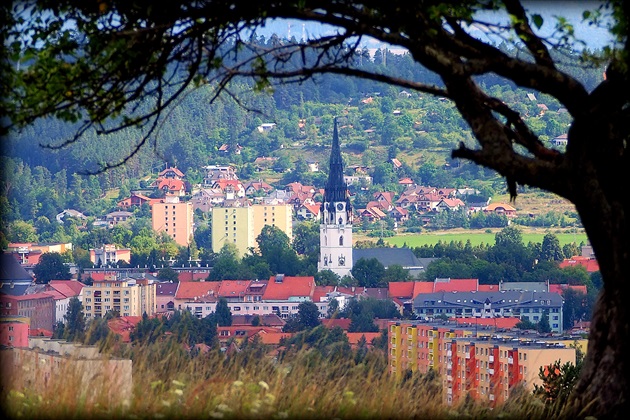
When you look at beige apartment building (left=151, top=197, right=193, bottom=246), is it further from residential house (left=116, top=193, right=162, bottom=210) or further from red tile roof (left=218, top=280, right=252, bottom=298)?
red tile roof (left=218, top=280, right=252, bottom=298)

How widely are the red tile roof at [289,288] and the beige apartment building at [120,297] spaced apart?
16.8ft

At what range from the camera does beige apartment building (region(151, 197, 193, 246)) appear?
275 feet

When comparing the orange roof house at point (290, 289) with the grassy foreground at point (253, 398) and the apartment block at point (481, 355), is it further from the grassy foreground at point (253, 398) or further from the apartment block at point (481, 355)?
the grassy foreground at point (253, 398)

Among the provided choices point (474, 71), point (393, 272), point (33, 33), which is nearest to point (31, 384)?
point (33, 33)

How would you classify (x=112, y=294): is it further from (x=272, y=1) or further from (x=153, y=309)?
(x=272, y=1)

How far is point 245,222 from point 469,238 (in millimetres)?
14356

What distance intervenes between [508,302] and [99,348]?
165 feet

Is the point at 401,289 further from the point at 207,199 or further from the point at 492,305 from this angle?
the point at 207,199

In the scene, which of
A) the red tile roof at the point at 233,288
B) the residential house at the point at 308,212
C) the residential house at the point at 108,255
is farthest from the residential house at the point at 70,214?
the red tile roof at the point at 233,288

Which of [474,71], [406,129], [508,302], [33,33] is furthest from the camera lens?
[406,129]

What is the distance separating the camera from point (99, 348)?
3.92 m

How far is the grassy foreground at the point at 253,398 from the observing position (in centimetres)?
331

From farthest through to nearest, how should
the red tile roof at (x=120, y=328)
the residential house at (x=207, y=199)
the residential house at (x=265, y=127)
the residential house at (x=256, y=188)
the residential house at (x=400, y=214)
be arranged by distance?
the residential house at (x=265, y=127), the residential house at (x=256, y=188), the residential house at (x=207, y=199), the residential house at (x=400, y=214), the red tile roof at (x=120, y=328)

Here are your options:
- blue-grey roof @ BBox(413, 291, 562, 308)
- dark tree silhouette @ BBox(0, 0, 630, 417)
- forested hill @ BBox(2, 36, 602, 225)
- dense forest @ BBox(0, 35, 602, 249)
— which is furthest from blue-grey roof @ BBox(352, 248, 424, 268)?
dark tree silhouette @ BBox(0, 0, 630, 417)
